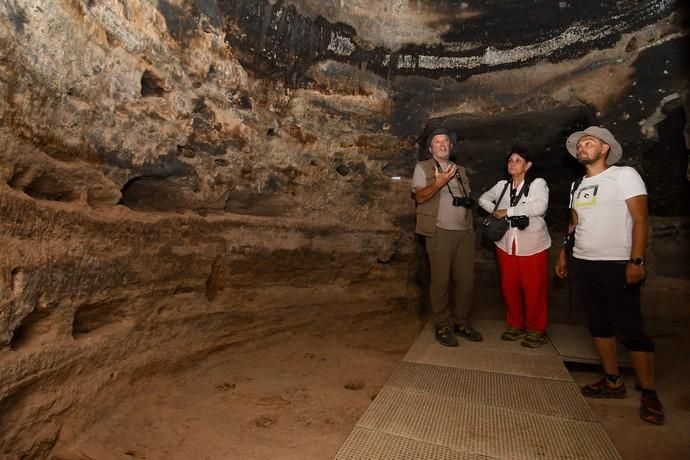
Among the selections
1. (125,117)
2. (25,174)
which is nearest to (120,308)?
(25,174)

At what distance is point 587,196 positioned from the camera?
2812 millimetres

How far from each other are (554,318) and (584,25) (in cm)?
325

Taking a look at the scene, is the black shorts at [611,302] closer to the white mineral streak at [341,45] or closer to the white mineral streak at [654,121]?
the white mineral streak at [654,121]

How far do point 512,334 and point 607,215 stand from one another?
1590 millimetres

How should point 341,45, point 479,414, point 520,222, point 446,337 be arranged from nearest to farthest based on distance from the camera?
1. point 479,414
2. point 520,222
3. point 446,337
4. point 341,45

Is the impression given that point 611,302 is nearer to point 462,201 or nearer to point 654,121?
point 462,201

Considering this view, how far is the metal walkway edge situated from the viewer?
2084mm

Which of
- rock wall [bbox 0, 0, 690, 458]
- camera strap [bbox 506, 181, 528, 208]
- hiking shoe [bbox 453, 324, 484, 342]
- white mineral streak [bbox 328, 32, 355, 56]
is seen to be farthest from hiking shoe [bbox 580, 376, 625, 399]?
white mineral streak [bbox 328, 32, 355, 56]

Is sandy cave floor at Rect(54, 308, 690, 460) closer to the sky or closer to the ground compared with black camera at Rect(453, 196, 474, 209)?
closer to the ground

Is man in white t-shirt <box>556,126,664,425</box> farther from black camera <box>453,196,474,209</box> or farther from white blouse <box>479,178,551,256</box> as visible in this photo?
black camera <box>453,196,474,209</box>

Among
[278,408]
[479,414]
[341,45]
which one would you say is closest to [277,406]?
[278,408]

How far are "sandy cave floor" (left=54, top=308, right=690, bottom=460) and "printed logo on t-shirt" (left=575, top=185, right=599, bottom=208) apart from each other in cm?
138

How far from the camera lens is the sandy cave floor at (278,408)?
223 centimetres

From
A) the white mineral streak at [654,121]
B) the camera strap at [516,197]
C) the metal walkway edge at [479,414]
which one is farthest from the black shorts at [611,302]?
the white mineral streak at [654,121]
